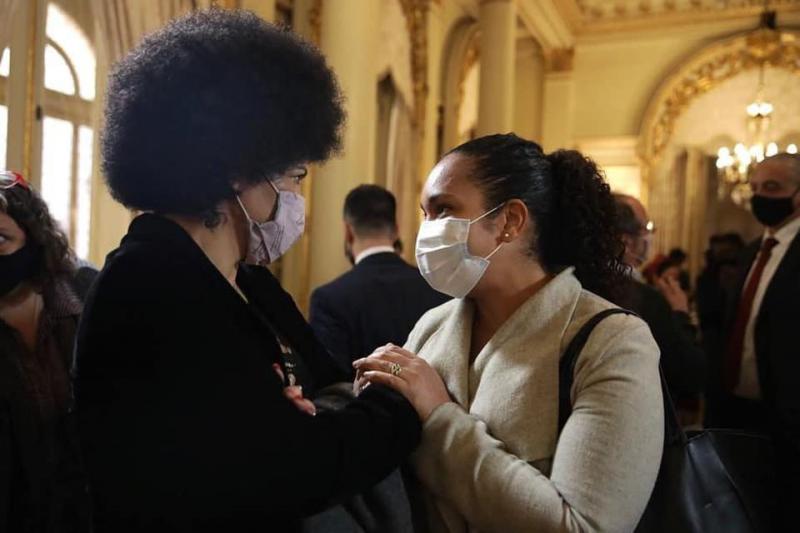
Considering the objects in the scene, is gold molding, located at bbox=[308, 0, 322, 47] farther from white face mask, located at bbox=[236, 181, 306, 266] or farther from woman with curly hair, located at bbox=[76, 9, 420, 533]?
white face mask, located at bbox=[236, 181, 306, 266]

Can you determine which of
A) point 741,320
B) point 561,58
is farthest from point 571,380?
point 561,58

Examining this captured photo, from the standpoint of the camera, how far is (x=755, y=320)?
105 inches

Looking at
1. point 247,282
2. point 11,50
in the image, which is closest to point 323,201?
point 11,50

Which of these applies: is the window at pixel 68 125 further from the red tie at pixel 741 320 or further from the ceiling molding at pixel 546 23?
the ceiling molding at pixel 546 23

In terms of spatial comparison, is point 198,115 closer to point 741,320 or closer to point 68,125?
point 741,320

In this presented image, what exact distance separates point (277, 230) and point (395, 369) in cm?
32

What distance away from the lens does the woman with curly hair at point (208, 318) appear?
0.92 meters

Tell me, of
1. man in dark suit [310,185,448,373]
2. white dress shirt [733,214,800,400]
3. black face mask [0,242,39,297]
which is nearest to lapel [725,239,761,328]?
white dress shirt [733,214,800,400]

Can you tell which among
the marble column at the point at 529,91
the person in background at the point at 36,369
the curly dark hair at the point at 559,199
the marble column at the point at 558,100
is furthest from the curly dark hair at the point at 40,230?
the marble column at the point at 529,91

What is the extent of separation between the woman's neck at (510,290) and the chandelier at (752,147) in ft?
24.7

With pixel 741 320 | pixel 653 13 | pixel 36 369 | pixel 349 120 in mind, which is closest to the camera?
pixel 36 369

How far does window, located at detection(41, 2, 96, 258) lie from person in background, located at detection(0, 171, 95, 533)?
4.66ft

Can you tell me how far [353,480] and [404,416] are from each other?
0.17 m

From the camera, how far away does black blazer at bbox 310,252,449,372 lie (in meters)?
2.69
